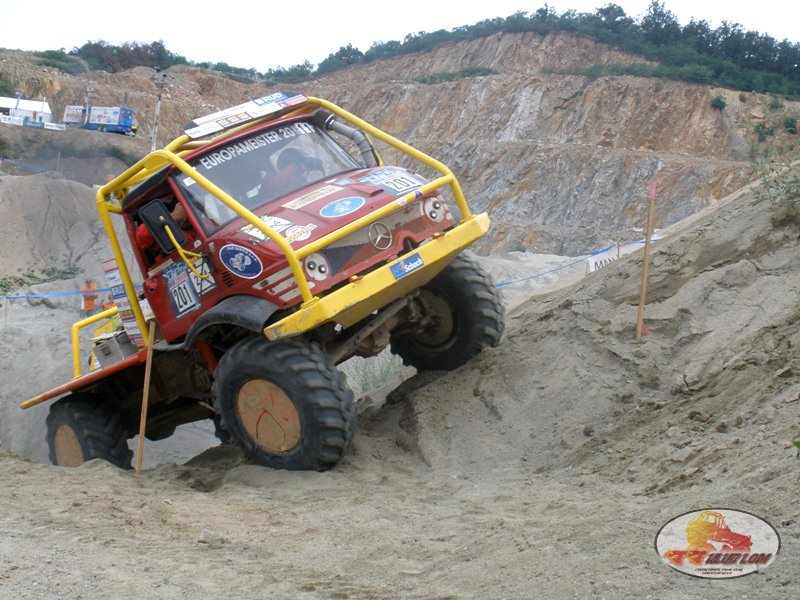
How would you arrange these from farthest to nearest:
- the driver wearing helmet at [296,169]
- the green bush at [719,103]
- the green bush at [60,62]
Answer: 1. the green bush at [60,62]
2. the green bush at [719,103]
3. the driver wearing helmet at [296,169]

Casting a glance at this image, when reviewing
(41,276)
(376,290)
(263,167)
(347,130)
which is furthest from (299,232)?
(41,276)

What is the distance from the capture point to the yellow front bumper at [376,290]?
6.13 metres

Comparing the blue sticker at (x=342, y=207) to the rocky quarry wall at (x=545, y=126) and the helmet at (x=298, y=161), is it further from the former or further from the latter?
the rocky quarry wall at (x=545, y=126)

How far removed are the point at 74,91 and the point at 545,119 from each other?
88.3ft

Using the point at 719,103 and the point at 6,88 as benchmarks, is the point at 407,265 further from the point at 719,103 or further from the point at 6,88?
the point at 6,88

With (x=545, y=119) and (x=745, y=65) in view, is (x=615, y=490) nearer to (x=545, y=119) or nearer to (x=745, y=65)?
(x=545, y=119)

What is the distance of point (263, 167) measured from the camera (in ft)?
23.9

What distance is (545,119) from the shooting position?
1779 inches

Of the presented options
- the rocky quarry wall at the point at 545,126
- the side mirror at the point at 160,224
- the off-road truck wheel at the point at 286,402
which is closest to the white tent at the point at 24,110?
the rocky quarry wall at the point at 545,126

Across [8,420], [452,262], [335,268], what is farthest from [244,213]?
[8,420]

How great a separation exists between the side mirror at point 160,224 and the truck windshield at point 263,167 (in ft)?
0.62

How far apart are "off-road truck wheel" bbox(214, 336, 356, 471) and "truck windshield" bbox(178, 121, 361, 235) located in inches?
42.8

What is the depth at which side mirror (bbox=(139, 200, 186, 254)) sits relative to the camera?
6965 millimetres

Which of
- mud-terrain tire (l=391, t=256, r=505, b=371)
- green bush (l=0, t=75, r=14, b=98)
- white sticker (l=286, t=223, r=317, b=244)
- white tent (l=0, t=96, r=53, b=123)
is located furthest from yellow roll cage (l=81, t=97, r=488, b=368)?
green bush (l=0, t=75, r=14, b=98)
